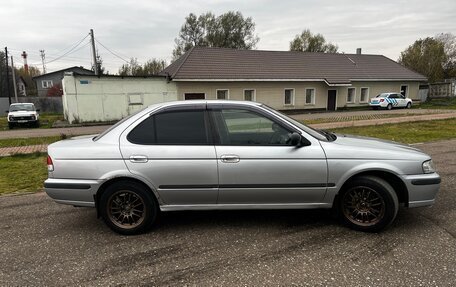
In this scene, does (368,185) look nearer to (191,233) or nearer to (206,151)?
(206,151)

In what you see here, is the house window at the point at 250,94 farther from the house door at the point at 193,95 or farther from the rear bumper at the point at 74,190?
the rear bumper at the point at 74,190

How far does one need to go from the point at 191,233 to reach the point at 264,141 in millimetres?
1409

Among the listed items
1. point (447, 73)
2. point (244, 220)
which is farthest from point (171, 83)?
point (447, 73)

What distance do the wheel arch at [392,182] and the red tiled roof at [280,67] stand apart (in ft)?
67.2

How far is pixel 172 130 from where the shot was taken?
12.4 ft

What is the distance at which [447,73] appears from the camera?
149ft

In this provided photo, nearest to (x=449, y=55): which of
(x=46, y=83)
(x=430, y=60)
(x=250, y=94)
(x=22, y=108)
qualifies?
(x=430, y=60)

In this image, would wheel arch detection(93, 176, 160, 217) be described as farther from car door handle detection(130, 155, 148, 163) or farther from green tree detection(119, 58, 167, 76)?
green tree detection(119, 58, 167, 76)

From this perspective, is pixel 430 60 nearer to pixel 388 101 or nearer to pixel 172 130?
pixel 388 101

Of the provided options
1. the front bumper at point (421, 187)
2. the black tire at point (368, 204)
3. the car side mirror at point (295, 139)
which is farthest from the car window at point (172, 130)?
the front bumper at point (421, 187)

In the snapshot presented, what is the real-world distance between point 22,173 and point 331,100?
88.7 ft

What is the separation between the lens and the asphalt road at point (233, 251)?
2891mm

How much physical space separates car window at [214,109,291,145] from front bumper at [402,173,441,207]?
58.6 inches

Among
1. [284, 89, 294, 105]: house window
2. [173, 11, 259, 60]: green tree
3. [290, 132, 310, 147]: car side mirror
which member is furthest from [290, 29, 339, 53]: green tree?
[290, 132, 310, 147]: car side mirror
